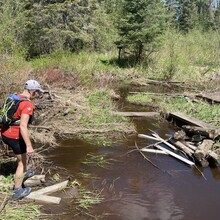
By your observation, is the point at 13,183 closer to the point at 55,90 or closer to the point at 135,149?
the point at 135,149

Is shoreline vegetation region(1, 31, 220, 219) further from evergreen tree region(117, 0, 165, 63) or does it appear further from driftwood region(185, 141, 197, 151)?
evergreen tree region(117, 0, 165, 63)

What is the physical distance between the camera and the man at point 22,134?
5.28 metres

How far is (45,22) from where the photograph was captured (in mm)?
24375

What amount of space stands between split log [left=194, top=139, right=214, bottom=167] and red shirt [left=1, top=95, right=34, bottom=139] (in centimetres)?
443

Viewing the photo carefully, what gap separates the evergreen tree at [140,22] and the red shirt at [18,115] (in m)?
17.5

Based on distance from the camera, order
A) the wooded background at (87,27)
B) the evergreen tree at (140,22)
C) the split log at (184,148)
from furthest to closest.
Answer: the wooded background at (87,27) < the evergreen tree at (140,22) < the split log at (184,148)

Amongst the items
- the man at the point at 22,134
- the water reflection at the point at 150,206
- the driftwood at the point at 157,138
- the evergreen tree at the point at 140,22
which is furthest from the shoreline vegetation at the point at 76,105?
the evergreen tree at the point at 140,22

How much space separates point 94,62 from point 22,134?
17.4 m

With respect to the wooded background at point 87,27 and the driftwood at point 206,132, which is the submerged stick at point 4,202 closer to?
the driftwood at point 206,132

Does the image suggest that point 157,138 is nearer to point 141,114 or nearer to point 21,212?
point 141,114

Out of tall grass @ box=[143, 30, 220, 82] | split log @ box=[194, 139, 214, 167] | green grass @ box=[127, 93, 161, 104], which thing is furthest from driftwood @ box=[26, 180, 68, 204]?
tall grass @ box=[143, 30, 220, 82]

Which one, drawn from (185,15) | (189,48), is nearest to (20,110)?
(189,48)

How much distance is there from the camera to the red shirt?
5.29 metres

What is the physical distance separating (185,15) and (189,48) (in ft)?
92.7
